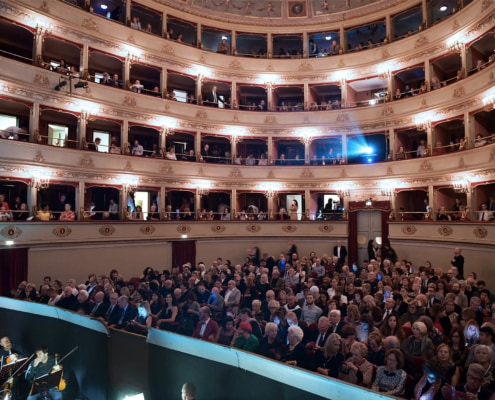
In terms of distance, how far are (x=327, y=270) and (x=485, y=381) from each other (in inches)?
404

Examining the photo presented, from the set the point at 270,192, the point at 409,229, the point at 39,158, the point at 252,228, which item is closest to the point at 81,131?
the point at 39,158

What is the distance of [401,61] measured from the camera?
2031 centimetres

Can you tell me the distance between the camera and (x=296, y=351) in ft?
18.6

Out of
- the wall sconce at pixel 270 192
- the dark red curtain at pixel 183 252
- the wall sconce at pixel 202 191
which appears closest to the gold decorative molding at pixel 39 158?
the dark red curtain at pixel 183 252

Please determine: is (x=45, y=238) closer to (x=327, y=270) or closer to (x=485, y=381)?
(x=327, y=270)

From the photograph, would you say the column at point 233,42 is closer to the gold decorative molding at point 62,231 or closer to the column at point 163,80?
the column at point 163,80

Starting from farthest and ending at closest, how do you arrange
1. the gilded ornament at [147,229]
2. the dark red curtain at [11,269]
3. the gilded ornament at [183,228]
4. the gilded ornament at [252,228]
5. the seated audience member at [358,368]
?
the gilded ornament at [252,228], the gilded ornament at [183,228], the gilded ornament at [147,229], the dark red curtain at [11,269], the seated audience member at [358,368]

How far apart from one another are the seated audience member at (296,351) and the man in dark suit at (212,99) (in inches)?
704

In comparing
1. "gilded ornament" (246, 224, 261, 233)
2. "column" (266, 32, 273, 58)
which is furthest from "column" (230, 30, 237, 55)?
"gilded ornament" (246, 224, 261, 233)

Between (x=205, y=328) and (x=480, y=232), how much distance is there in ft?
40.9

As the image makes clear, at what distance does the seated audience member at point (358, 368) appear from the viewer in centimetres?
489

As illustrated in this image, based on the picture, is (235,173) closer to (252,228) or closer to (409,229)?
(252,228)

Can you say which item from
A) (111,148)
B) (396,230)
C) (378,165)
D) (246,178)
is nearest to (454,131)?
(378,165)

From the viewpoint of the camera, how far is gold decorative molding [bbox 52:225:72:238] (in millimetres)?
14981
